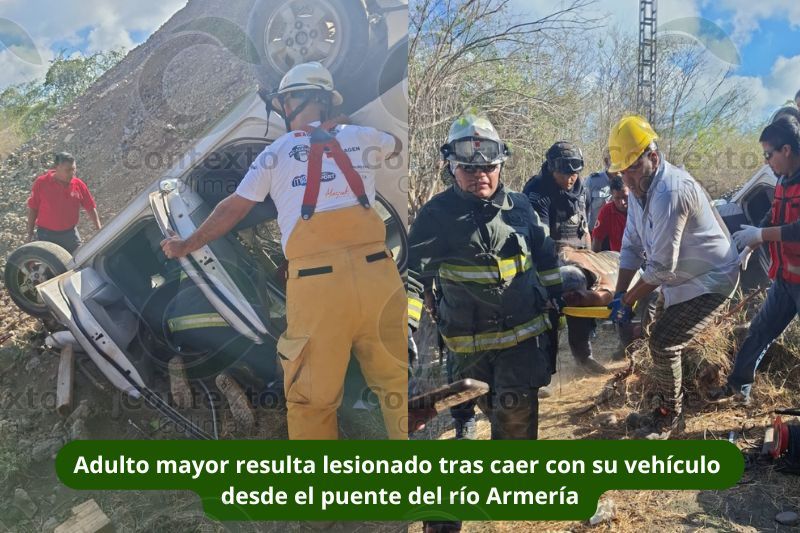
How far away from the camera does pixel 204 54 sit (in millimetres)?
6203

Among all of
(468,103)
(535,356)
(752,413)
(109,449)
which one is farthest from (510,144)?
(109,449)

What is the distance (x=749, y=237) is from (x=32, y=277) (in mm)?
3036

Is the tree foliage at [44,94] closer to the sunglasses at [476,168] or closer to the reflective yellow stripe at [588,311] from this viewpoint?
the sunglasses at [476,168]

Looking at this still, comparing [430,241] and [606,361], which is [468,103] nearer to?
[430,241]

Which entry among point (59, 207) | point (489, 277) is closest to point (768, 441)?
point (489, 277)

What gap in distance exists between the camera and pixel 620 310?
268 centimetres

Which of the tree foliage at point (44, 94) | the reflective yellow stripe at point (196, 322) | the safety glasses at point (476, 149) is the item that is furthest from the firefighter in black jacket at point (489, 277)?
the tree foliage at point (44, 94)

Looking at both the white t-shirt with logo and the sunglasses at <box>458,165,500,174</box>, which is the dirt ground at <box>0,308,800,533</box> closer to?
the white t-shirt with logo

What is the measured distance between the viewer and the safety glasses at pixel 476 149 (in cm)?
208

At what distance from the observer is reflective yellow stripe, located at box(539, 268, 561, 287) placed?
91.7 inches

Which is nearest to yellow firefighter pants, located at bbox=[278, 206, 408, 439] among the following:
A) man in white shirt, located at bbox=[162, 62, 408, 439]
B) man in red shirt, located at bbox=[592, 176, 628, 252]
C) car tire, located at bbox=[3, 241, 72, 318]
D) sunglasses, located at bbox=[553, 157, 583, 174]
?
man in white shirt, located at bbox=[162, 62, 408, 439]

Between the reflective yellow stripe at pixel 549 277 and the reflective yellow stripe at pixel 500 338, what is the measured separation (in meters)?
0.13

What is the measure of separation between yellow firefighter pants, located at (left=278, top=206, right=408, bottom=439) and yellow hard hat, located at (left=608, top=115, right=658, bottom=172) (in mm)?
1016

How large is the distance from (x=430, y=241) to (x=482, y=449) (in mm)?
733
